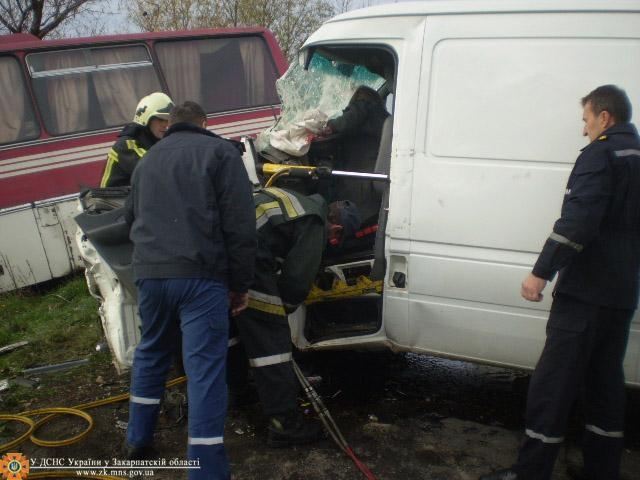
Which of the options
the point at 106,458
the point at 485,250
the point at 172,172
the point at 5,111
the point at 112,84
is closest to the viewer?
the point at 172,172

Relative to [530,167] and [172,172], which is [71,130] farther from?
[530,167]

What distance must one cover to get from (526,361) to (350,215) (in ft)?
4.24

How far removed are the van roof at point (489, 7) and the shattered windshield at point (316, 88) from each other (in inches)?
27.3

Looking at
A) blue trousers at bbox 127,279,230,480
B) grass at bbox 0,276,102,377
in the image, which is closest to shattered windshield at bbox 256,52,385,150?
blue trousers at bbox 127,279,230,480

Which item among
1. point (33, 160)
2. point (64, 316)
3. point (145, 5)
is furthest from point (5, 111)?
point (145, 5)

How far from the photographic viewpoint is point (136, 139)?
161 inches

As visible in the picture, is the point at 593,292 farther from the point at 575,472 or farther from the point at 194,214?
the point at 194,214

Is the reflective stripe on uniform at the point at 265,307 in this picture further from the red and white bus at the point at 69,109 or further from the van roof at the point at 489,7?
the red and white bus at the point at 69,109

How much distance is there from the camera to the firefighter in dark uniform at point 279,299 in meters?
3.18

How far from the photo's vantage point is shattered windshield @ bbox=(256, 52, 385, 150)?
13.0ft

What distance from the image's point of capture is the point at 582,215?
240cm

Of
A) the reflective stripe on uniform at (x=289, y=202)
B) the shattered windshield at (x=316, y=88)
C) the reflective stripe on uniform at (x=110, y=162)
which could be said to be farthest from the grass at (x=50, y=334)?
the shattered windshield at (x=316, y=88)

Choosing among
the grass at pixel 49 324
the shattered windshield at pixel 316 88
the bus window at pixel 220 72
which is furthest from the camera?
the bus window at pixel 220 72

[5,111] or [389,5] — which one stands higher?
[389,5]
